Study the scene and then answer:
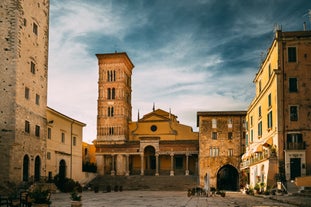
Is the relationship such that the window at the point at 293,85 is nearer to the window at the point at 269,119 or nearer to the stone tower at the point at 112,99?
the window at the point at 269,119

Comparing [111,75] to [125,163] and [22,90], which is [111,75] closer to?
[125,163]

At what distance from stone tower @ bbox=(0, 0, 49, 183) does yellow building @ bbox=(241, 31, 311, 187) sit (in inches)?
781

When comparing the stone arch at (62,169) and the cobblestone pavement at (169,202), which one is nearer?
the cobblestone pavement at (169,202)

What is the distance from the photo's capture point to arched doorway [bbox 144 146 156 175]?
224 ft

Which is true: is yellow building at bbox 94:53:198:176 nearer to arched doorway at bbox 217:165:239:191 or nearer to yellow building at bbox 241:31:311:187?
arched doorway at bbox 217:165:239:191

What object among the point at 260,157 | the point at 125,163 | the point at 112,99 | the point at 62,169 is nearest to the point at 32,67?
the point at 62,169

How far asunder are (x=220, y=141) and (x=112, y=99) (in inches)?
951

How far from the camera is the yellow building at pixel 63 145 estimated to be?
41.8 metres

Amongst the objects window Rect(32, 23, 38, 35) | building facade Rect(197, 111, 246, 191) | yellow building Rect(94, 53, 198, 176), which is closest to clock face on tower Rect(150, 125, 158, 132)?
yellow building Rect(94, 53, 198, 176)

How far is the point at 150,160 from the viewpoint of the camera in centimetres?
6975

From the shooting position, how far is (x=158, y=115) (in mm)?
73625

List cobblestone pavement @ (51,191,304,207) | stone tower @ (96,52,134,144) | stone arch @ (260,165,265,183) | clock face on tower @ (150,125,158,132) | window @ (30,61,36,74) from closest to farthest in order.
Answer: cobblestone pavement @ (51,191,304,207) < window @ (30,61,36,74) < stone arch @ (260,165,265,183) < stone tower @ (96,52,134,144) < clock face on tower @ (150,125,158,132)

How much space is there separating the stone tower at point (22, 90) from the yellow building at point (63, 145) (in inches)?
179

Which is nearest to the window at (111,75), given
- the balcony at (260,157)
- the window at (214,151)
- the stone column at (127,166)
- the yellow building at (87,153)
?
the yellow building at (87,153)
